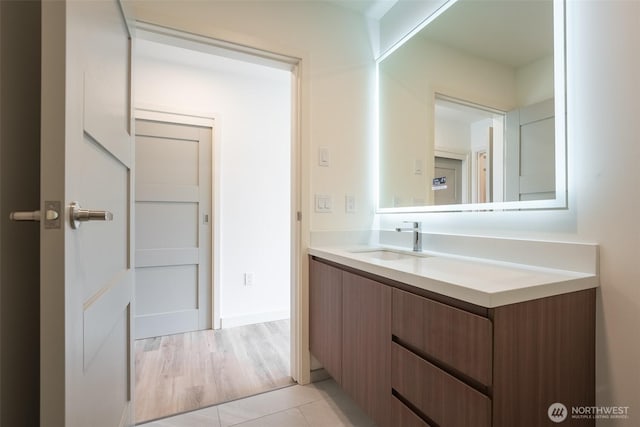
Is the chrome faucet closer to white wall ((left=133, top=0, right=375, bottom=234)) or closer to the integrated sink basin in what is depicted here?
the integrated sink basin

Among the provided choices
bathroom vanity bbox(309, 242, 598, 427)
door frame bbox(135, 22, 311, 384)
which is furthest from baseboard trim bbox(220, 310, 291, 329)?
bathroom vanity bbox(309, 242, 598, 427)

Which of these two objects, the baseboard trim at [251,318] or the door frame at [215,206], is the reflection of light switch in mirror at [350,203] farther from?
the baseboard trim at [251,318]

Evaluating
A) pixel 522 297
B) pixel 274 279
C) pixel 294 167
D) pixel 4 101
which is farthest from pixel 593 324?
pixel 274 279

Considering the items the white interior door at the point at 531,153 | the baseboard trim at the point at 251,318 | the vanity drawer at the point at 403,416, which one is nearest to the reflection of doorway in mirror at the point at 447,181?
the white interior door at the point at 531,153

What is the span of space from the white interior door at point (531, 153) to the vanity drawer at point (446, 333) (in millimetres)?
658

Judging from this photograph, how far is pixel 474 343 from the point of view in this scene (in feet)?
2.53

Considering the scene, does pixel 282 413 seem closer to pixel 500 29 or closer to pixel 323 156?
pixel 323 156

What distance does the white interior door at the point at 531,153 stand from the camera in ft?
3.62

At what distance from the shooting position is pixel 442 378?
87cm

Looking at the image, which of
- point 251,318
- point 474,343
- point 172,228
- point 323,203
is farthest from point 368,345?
point 172,228

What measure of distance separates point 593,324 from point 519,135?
751 millimetres

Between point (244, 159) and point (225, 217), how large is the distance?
589 mm

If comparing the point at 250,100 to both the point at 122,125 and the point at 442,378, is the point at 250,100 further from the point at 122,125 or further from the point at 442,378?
the point at 442,378

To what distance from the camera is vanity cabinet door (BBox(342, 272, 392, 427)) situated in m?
1.12
